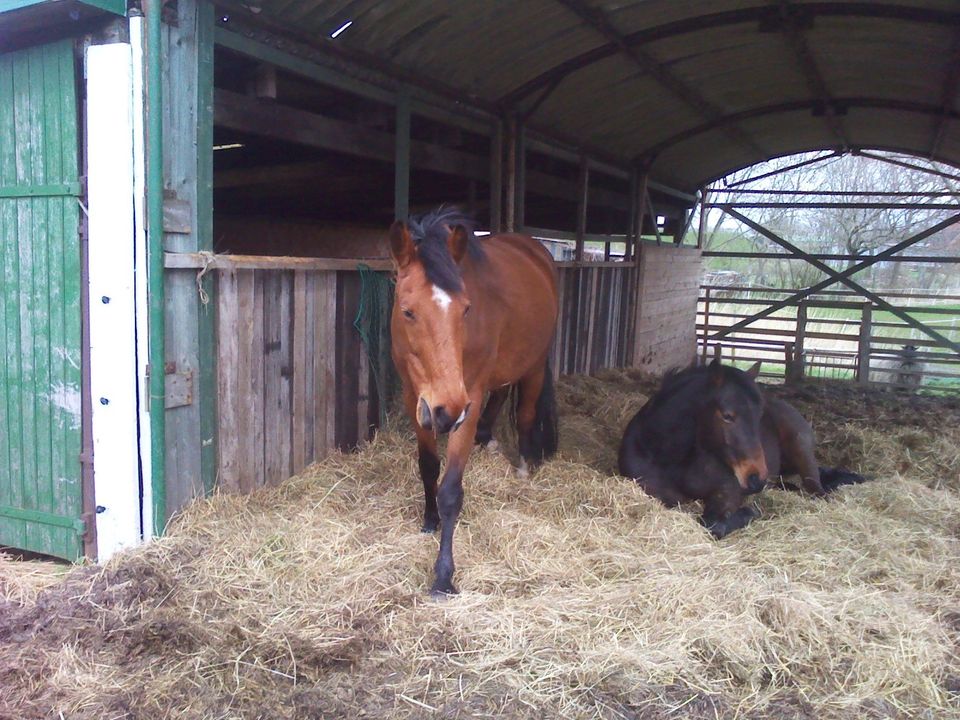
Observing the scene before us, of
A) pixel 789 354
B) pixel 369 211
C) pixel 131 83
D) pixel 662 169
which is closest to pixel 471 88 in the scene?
pixel 131 83

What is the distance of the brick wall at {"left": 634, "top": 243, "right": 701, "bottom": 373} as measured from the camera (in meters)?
9.48

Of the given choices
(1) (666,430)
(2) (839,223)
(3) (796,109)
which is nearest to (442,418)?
(1) (666,430)

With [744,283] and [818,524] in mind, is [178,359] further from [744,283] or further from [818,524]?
[744,283]

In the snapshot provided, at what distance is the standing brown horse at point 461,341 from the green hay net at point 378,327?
2.29 feet

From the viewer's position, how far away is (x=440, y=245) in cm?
321

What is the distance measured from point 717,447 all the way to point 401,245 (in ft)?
7.09

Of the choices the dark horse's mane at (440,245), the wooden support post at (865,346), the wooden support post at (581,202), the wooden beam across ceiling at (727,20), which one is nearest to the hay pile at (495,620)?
the dark horse's mane at (440,245)

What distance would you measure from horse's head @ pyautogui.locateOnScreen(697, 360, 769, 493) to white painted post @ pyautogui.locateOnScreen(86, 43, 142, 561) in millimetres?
2976

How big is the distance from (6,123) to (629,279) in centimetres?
685

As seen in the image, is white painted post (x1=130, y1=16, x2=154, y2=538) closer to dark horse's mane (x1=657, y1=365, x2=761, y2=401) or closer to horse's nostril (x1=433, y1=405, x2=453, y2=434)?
horse's nostril (x1=433, y1=405, x2=453, y2=434)

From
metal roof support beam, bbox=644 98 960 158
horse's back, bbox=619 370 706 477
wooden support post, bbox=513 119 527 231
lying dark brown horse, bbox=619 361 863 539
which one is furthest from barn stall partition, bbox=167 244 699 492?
metal roof support beam, bbox=644 98 960 158

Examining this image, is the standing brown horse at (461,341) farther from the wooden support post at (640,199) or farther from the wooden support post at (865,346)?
the wooden support post at (865,346)

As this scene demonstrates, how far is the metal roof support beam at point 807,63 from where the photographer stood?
517cm

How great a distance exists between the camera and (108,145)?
10.5 ft
